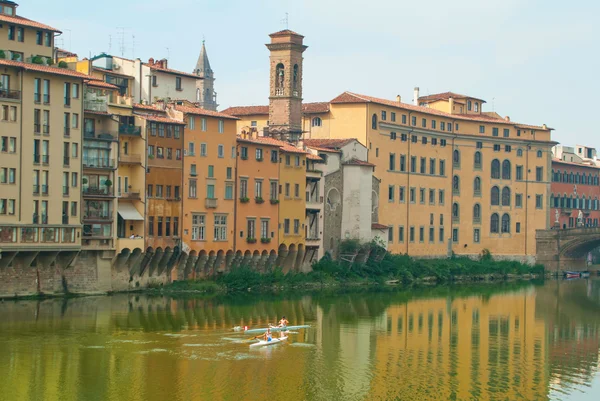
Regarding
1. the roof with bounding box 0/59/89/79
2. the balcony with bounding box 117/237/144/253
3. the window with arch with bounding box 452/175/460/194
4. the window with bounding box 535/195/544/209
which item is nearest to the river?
the balcony with bounding box 117/237/144/253

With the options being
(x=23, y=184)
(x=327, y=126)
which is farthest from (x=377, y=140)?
(x=23, y=184)

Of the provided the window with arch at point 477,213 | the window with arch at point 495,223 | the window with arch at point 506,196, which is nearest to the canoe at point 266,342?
the window with arch at point 477,213

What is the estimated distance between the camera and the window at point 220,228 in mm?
76125

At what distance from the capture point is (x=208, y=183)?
248 ft

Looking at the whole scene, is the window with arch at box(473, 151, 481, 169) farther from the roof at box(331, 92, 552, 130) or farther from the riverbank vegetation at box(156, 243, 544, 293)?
the riverbank vegetation at box(156, 243, 544, 293)

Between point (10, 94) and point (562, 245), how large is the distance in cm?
6255

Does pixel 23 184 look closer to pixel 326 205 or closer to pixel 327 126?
pixel 326 205

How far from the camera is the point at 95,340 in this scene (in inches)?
2048

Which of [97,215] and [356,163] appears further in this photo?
[356,163]

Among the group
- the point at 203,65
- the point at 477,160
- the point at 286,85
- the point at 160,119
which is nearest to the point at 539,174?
the point at 477,160

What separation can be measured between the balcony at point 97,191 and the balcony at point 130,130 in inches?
139

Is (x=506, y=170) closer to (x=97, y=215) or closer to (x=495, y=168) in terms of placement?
(x=495, y=168)

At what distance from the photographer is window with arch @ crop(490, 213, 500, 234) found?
110 metres

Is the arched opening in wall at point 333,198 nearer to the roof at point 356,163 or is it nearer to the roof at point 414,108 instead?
the roof at point 356,163
